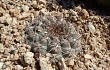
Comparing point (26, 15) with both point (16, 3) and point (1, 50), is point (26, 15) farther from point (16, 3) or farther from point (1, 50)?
point (1, 50)

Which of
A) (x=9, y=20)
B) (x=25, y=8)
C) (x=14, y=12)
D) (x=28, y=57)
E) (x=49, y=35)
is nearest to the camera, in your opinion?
(x=28, y=57)

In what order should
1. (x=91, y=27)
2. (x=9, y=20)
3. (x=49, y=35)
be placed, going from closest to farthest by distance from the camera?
(x=49, y=35)
(x=9, y=20)
(x=91, y=27)

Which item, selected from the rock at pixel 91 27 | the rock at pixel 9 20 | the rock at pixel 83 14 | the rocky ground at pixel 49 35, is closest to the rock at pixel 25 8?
the rocky ground at pixel 49 35

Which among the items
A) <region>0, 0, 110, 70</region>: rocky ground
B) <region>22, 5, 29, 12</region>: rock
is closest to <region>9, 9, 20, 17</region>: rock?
<region>0, 0, 110, 70</region>: rocky ground

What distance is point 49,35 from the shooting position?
3.38 metres

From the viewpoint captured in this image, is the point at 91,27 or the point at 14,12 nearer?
the point at 14,12

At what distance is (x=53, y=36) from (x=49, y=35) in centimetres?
4

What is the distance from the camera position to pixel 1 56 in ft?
10.6

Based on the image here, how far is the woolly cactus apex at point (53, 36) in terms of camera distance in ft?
10.8

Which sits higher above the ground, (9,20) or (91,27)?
(9,20)

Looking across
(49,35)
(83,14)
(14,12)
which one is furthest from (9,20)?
(83,14)

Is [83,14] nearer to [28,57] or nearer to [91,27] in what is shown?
[91,27]

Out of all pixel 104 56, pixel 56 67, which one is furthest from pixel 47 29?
pixel 104 56

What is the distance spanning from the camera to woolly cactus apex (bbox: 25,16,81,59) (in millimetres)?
3299
